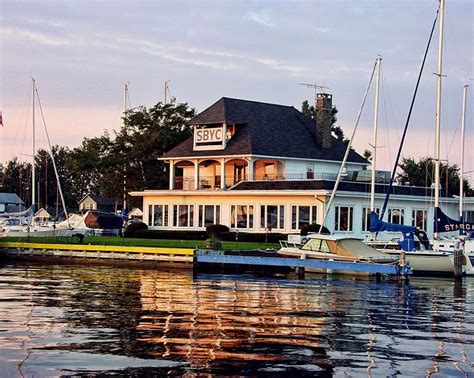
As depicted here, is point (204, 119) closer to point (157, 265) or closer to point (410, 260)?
point (157, 265)

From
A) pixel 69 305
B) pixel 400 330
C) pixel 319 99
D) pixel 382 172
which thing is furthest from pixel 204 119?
pixel 400 330

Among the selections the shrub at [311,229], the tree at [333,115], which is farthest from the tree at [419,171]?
the shrub at [311,229]

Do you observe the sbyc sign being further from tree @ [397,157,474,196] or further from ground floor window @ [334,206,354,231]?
tree @ [397,157,474,196]

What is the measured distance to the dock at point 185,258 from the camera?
4241 centimetres

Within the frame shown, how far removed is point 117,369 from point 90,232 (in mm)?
53837

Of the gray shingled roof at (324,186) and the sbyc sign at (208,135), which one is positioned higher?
the sbyc sign at (208,135)

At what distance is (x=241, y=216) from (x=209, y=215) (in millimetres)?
3211

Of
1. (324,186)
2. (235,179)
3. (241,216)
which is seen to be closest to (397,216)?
(324,186)

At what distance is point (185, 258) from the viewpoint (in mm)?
47844

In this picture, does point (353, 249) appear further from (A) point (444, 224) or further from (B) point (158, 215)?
(B) point (158, 215)

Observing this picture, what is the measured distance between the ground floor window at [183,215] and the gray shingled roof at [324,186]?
4.94 metres

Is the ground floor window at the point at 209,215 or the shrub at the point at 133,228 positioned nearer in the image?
the ground floor window at the point at 209,215

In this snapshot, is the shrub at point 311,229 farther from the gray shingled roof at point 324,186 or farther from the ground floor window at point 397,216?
the ground floor window at point 397,216

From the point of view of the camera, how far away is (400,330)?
25.9 meters
